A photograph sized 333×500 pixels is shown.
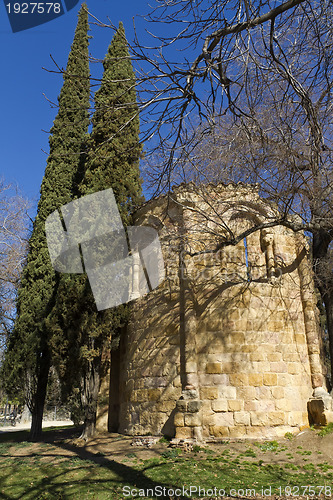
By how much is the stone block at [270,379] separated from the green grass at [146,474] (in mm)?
1222

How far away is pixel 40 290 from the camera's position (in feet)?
41.0

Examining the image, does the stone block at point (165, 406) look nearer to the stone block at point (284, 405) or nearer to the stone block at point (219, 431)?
the stone block at point (219, 431)

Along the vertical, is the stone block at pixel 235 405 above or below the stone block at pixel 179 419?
above

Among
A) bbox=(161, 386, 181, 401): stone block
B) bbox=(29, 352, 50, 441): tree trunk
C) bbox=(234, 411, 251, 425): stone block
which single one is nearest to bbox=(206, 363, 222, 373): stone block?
bbox=(161, 386, 181, 401): stone block

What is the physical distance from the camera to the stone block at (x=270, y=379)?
29.8 feet

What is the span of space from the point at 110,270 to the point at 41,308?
3.00 metres

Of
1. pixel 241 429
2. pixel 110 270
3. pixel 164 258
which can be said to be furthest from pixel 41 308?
pixel 241 429

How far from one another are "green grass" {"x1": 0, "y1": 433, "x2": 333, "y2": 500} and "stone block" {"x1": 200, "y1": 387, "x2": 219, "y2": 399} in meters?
1.13

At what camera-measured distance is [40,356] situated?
11859 mm

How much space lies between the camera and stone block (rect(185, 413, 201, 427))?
28.1ft

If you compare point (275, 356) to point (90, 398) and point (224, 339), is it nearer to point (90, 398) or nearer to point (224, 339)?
point (224, 339)

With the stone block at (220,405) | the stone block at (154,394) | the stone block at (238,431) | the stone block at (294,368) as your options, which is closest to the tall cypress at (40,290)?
the stone block at (154,394)

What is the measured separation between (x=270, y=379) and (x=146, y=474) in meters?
3.56

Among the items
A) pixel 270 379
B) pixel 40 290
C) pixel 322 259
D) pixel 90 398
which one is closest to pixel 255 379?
pixel 270 379
